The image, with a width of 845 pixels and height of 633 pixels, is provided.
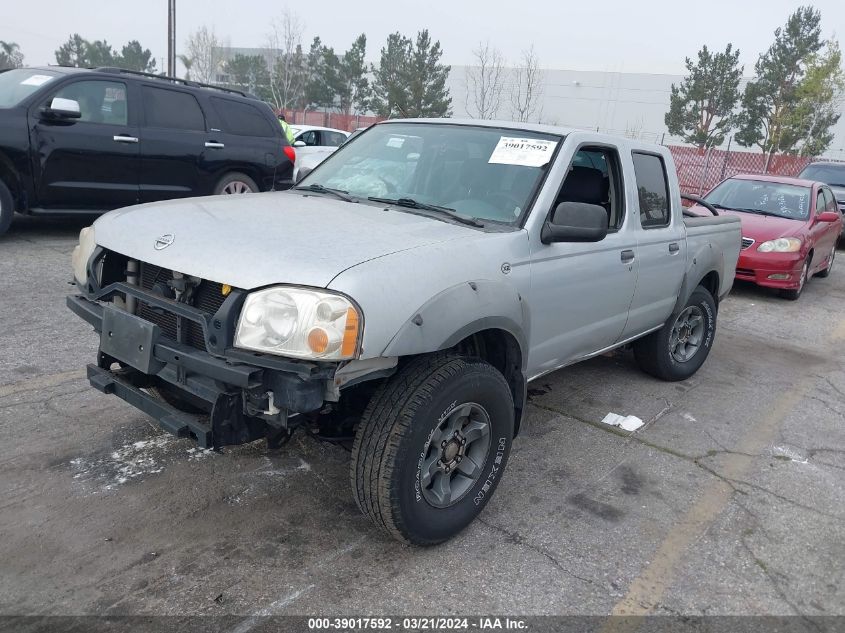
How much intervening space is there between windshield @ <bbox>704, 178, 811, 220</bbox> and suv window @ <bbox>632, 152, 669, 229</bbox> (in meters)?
5.73

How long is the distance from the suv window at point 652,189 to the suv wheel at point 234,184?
595cm

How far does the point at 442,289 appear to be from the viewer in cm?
275

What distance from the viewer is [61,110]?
23.3 feet

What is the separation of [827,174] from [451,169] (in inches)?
598

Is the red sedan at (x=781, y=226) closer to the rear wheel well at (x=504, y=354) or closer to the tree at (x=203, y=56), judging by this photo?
the rear wheel well at (x=504, y=354)

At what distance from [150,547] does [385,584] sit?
98 centimetres

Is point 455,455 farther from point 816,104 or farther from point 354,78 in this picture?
point 354,78

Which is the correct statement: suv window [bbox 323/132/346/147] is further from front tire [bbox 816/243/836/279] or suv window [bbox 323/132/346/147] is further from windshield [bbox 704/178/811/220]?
front tire [bbox 816/243/836/279]

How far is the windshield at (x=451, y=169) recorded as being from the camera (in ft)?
11.5

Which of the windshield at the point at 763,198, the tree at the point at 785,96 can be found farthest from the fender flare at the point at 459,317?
the tree at the point at 785,96

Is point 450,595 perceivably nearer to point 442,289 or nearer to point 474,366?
point 474,366

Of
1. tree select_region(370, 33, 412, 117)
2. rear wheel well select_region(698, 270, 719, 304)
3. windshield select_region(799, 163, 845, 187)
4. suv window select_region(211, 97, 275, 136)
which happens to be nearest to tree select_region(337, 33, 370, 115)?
tree select_region(370, 33, 412, 117)

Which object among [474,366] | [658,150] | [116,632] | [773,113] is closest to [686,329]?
[658,150]

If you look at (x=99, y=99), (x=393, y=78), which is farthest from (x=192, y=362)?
(x=393, y=78)
